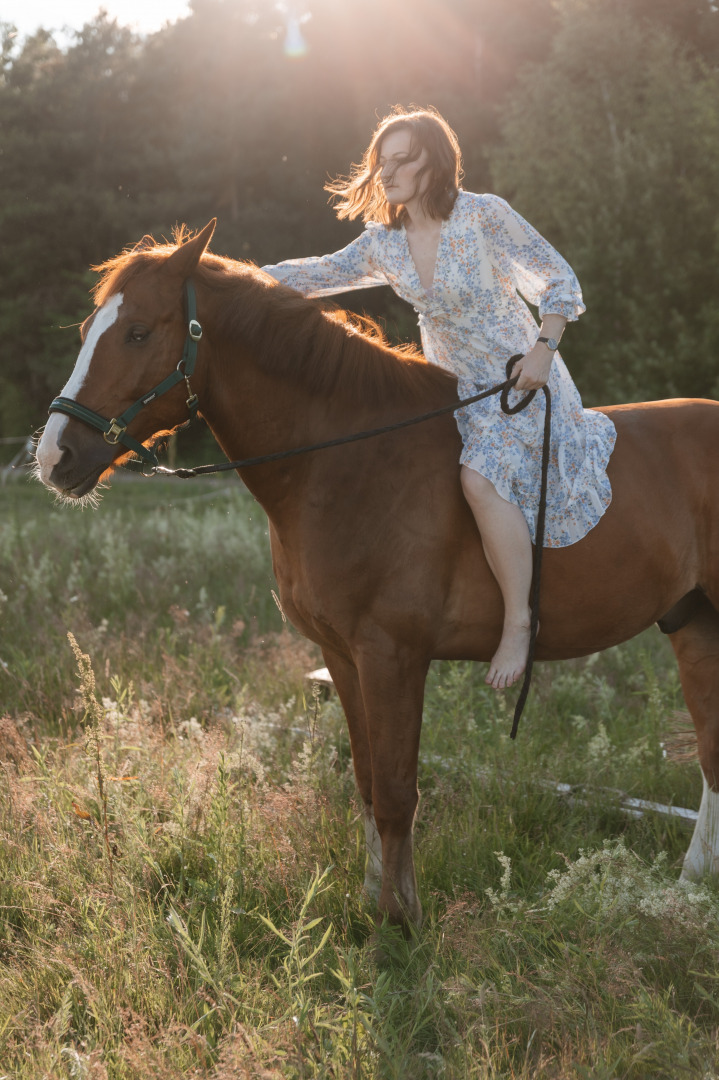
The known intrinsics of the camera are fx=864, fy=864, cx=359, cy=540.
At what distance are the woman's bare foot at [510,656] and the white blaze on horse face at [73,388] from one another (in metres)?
1.58

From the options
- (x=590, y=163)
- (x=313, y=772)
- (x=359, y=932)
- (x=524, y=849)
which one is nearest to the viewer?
(x=359, y=932)

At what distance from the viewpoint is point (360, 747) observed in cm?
323

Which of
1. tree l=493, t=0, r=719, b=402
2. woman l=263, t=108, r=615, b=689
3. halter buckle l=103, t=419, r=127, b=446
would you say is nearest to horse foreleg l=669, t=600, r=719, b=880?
woman l=263, t=108, r=615, b=689

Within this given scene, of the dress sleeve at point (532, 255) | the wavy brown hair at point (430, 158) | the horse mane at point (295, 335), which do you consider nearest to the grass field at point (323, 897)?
the horse mane at point (295, 335)

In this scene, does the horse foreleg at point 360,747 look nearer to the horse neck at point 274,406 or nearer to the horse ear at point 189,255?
the horse neck at point 274,406

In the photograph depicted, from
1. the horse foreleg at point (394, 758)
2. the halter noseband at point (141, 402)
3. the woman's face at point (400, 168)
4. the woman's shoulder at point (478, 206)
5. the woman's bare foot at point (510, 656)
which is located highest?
the woman's face at point (400, 168)

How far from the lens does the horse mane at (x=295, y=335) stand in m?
2.78

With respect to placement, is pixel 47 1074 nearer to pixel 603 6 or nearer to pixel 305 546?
pixel 305 546

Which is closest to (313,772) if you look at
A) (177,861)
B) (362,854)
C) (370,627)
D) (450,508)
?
(362,854)

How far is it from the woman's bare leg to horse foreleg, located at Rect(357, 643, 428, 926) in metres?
0.29

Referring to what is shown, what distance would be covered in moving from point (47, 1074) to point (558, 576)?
2.13 m

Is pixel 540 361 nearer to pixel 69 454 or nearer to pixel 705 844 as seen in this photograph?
pixel 69 454

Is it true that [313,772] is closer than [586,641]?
No

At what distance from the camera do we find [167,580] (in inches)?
284
